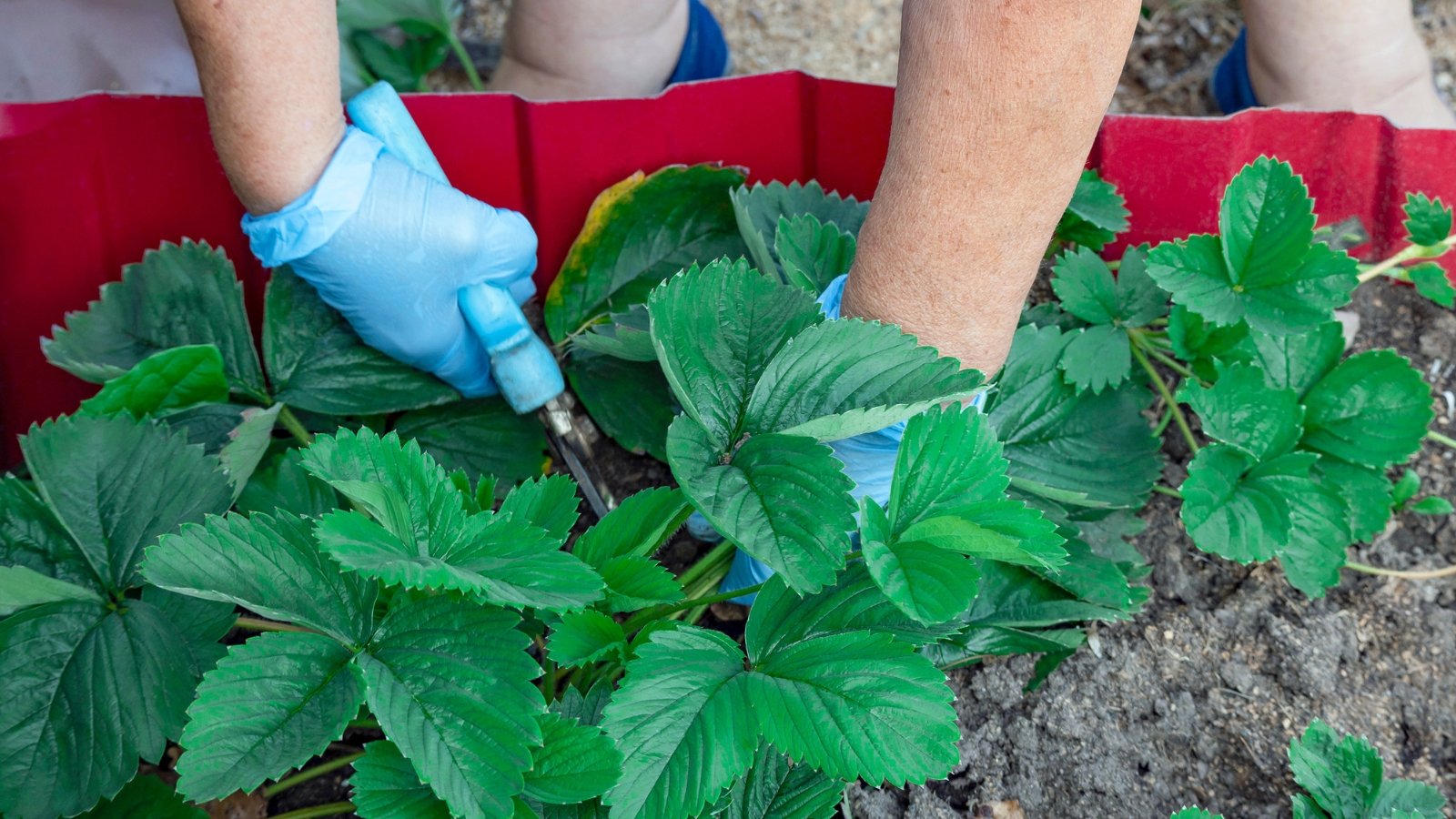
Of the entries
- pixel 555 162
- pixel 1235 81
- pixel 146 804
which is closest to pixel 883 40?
pixel 1235 81

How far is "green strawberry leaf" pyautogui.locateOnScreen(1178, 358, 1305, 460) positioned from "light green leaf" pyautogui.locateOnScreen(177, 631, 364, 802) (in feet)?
2.33

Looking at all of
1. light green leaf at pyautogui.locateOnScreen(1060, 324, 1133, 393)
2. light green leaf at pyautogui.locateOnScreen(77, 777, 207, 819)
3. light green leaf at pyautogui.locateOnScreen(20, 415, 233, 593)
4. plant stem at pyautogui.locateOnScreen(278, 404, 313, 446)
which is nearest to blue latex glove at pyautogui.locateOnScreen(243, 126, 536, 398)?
plant stem at pyautogui.locateOnScreen(278, 404, 313, 446)

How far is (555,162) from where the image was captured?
1.16m

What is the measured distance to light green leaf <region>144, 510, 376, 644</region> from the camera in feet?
2.18

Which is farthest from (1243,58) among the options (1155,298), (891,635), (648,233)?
(891,635)

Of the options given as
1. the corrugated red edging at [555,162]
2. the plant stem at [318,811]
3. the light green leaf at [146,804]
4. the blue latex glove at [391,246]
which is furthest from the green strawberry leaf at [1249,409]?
the light green leaf at [146,804]

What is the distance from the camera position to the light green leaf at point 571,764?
0.64m

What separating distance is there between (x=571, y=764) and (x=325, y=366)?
54cm

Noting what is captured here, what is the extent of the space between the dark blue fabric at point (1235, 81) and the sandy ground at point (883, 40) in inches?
1.6

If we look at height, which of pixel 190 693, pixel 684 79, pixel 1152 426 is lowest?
pixel 1152 426

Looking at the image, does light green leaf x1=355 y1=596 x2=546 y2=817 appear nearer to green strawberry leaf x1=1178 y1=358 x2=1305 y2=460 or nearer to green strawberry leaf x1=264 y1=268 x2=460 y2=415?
green strawberry leaf x1=264 y1=268 x2=460 y2=415

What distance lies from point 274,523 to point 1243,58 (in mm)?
1441

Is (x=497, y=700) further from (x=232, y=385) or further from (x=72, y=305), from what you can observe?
(x=72, y=305)

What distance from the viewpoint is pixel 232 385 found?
0.99 m
